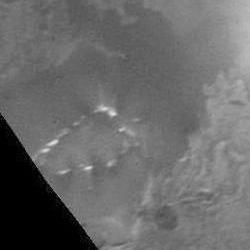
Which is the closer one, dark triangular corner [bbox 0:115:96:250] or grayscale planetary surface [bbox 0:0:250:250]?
dark triangular corner [bbox 0:115:96:250]

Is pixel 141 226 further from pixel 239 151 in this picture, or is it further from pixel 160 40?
pixel 160 40

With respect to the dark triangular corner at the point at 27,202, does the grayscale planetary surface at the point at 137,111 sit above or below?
above

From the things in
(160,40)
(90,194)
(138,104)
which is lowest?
(90,194)

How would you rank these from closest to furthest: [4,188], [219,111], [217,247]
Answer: [4,188] → [217,247] → [219,111]

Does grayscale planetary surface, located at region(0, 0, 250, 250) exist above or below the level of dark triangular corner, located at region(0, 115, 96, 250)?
above

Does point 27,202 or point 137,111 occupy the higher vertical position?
point 137,111

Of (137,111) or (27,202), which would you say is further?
(137,111)

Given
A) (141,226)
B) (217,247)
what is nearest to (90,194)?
(141,226)

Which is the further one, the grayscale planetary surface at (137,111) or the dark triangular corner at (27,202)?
the grayscale planetary surface at (137,111)
